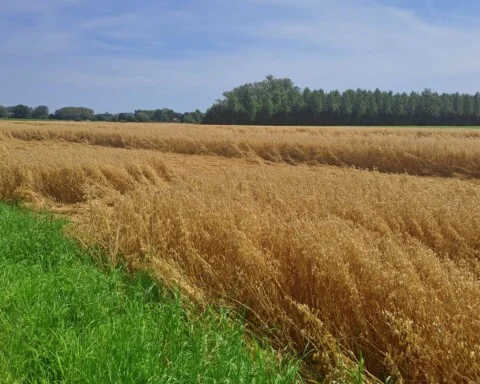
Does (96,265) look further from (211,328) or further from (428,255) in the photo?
(428,255)

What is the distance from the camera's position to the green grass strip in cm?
264

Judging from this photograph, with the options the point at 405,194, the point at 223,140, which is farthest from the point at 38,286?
the point at 223,140

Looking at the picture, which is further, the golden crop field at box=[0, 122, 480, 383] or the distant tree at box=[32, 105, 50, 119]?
the distant tree at box=[32, 105, 50, 119]

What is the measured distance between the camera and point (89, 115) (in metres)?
76.9

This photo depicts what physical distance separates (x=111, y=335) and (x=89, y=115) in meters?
78.9

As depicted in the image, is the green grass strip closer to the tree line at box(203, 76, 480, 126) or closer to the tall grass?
the tall grass

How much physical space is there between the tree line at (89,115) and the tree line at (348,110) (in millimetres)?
8468

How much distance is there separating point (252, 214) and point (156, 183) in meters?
6.88

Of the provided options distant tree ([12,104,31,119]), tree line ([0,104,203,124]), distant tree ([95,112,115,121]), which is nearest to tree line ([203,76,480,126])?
tree line ([0,104,203,124])

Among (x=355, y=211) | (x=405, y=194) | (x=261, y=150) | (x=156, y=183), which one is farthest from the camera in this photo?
(x=261, y=150)

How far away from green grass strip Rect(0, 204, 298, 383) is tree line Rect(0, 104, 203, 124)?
71.0 metres

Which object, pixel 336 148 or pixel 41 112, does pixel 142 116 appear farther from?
pixel 336 148

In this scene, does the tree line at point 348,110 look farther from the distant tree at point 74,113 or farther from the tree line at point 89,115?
the distant tree at point 74,113

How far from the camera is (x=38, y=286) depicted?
389cm
